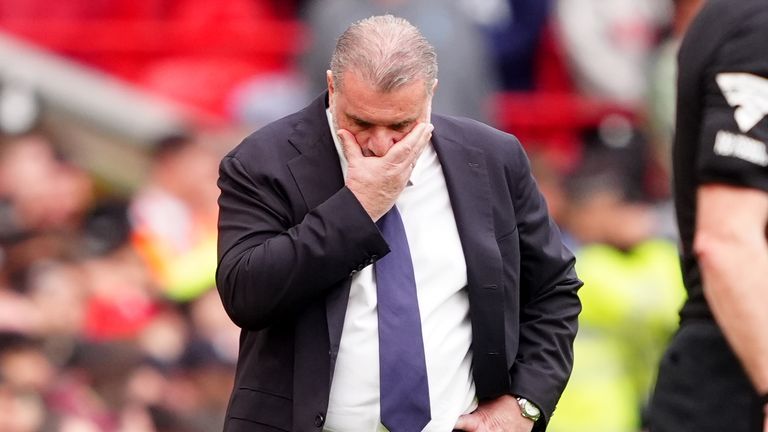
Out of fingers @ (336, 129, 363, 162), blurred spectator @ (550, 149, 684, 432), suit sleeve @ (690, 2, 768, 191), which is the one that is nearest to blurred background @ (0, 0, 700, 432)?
blurred spectator @ (550, 149, 684, 432)

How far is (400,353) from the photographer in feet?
14.3

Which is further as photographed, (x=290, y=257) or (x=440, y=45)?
(x=440, y=45)

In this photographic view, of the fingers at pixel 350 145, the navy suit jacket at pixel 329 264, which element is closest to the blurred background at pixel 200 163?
the navy suit jacket at pixel 329 264

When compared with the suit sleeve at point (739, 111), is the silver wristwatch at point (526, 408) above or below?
below

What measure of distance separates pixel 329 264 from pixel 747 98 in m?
1.04

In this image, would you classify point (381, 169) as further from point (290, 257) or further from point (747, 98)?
point (747, 98)

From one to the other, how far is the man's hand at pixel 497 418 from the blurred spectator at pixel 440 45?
12.8ft

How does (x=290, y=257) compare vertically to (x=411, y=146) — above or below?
below

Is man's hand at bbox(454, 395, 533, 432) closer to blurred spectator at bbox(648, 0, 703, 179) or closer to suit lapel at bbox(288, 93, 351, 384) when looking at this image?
suit lapel at bbox(288, 93, 351, 384)

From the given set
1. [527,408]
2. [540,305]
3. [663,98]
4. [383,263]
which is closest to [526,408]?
[527,408]

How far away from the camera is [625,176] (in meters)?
8.90

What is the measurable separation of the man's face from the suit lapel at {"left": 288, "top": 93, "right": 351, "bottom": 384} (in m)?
0.15

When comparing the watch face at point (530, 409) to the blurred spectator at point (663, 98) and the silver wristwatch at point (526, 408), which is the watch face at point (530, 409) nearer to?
the silver wristwatch at point (526, 408)

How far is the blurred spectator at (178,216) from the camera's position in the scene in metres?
8.57
